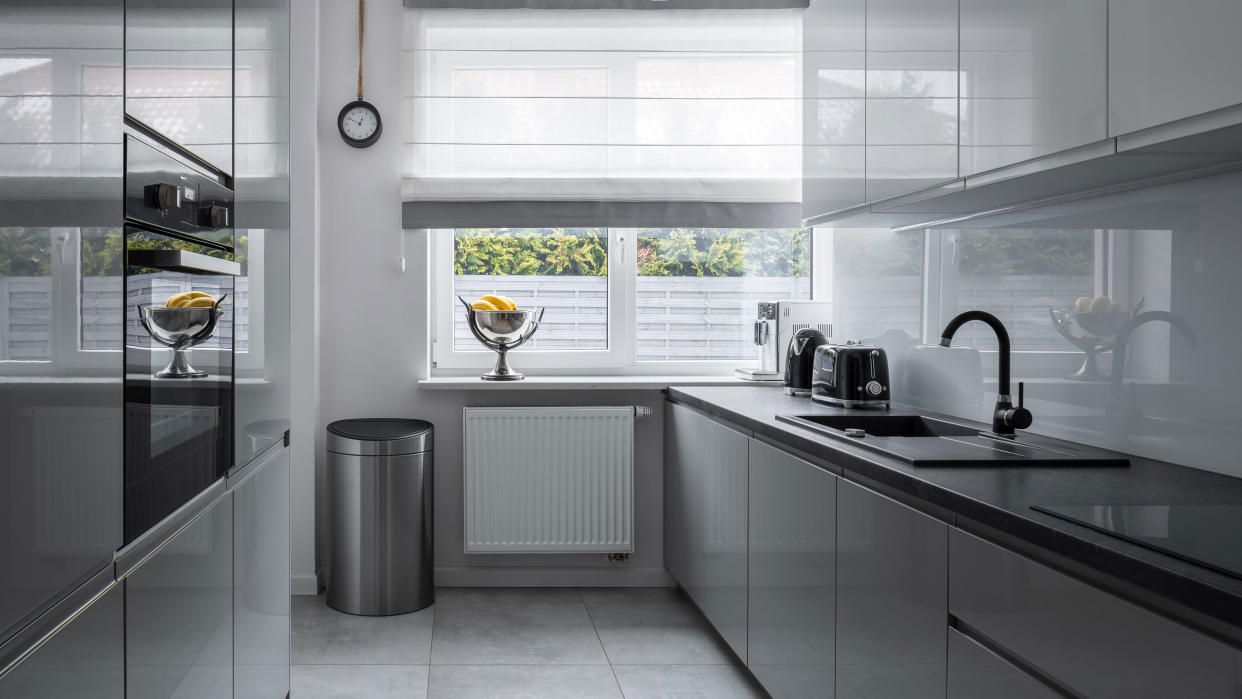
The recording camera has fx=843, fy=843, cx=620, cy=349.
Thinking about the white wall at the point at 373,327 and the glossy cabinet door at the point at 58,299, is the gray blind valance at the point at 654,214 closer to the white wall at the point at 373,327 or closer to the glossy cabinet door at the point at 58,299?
the white wall at the point at 373,327

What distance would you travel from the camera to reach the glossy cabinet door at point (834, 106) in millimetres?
2500

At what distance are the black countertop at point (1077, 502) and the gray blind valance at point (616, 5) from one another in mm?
2086

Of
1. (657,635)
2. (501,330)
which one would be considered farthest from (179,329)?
(657,635)

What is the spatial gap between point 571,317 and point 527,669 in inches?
60.3

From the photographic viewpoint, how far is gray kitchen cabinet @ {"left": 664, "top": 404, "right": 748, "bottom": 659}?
262 cm

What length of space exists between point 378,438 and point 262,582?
45.7 inches

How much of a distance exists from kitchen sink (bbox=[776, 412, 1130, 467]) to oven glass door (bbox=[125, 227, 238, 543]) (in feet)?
4.49

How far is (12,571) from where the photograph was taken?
91 centimetres

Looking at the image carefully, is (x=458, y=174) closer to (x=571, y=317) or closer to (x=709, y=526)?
(x=571, y=317)

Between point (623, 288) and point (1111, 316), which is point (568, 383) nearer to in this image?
point (623, 288)

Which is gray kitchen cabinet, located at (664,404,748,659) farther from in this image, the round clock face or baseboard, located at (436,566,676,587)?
the round clock face

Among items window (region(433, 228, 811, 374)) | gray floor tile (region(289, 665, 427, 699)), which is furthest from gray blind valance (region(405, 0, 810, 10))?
gray floor tile (region(289, 665, 427, 699))

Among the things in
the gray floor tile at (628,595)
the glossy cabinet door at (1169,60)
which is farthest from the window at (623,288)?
the glossy cabinet door at (1169,60)

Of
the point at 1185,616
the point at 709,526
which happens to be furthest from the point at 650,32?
the point at 1185,616
